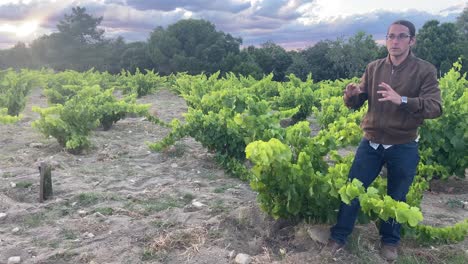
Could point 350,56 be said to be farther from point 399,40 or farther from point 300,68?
point 399,40

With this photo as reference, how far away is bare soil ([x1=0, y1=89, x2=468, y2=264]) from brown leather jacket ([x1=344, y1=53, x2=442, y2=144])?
2.97 feet

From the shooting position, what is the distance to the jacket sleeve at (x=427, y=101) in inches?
120

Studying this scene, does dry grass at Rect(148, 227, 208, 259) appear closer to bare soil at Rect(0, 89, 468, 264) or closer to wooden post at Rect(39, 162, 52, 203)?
A: bare soil at Rect(0, 89, 468, 264)

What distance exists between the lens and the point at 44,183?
16.4 ft

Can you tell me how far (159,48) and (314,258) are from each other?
40.6m

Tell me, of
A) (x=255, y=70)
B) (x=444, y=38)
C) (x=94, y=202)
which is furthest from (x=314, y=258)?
(x=444, y=38)

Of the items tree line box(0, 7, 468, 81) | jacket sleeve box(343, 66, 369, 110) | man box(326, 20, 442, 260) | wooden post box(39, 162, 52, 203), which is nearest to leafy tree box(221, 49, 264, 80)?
tree line box(0, 7, 468, 81)

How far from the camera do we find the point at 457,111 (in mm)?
5699

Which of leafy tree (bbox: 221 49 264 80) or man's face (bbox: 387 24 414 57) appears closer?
man's face (bbox: 387 24 414 57)

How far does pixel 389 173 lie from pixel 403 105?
0.64 metres

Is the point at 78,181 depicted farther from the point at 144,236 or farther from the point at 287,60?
the point at 287,60

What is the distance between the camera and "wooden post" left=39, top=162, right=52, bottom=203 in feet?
16.2

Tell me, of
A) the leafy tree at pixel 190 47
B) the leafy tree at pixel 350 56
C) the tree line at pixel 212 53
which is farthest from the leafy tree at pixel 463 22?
the leafy tree at pixel 190 47

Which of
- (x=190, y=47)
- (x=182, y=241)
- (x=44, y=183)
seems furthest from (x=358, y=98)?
(x=190, y=47)
